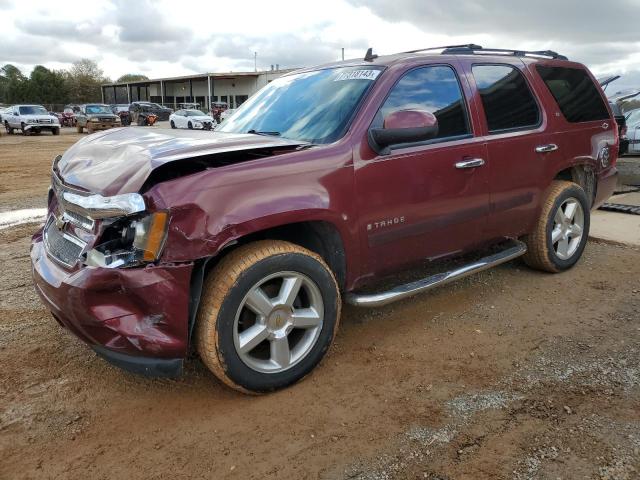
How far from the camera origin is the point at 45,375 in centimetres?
317

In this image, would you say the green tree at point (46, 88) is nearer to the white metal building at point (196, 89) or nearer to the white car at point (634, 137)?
the white metal building at point (196, 89)

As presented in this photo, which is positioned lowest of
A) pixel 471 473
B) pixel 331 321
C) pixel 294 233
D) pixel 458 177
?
pixel 471 473

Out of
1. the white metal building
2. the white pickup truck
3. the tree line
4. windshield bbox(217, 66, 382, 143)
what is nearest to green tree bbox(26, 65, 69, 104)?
the tree line

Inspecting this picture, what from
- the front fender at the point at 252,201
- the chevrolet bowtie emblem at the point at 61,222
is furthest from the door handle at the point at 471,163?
the chevrolet bowtie emblem at the point at 61,222

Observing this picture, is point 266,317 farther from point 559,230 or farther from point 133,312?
point 559,230

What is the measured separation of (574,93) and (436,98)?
6.20ft

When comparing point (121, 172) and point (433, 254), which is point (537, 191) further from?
point (121, 172)

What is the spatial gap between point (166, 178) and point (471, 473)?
1.97 m

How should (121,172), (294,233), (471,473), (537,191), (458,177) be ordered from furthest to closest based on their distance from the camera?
(537,191), (458,177), (294,233), (121,172), (471,473)

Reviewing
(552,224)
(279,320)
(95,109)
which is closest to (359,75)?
(279,320)

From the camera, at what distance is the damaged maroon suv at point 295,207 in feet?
8.35

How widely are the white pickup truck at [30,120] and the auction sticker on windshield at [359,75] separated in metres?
30.0

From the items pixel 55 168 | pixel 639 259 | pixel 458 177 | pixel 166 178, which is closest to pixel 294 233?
pixel 166 178

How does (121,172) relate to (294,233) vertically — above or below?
above
